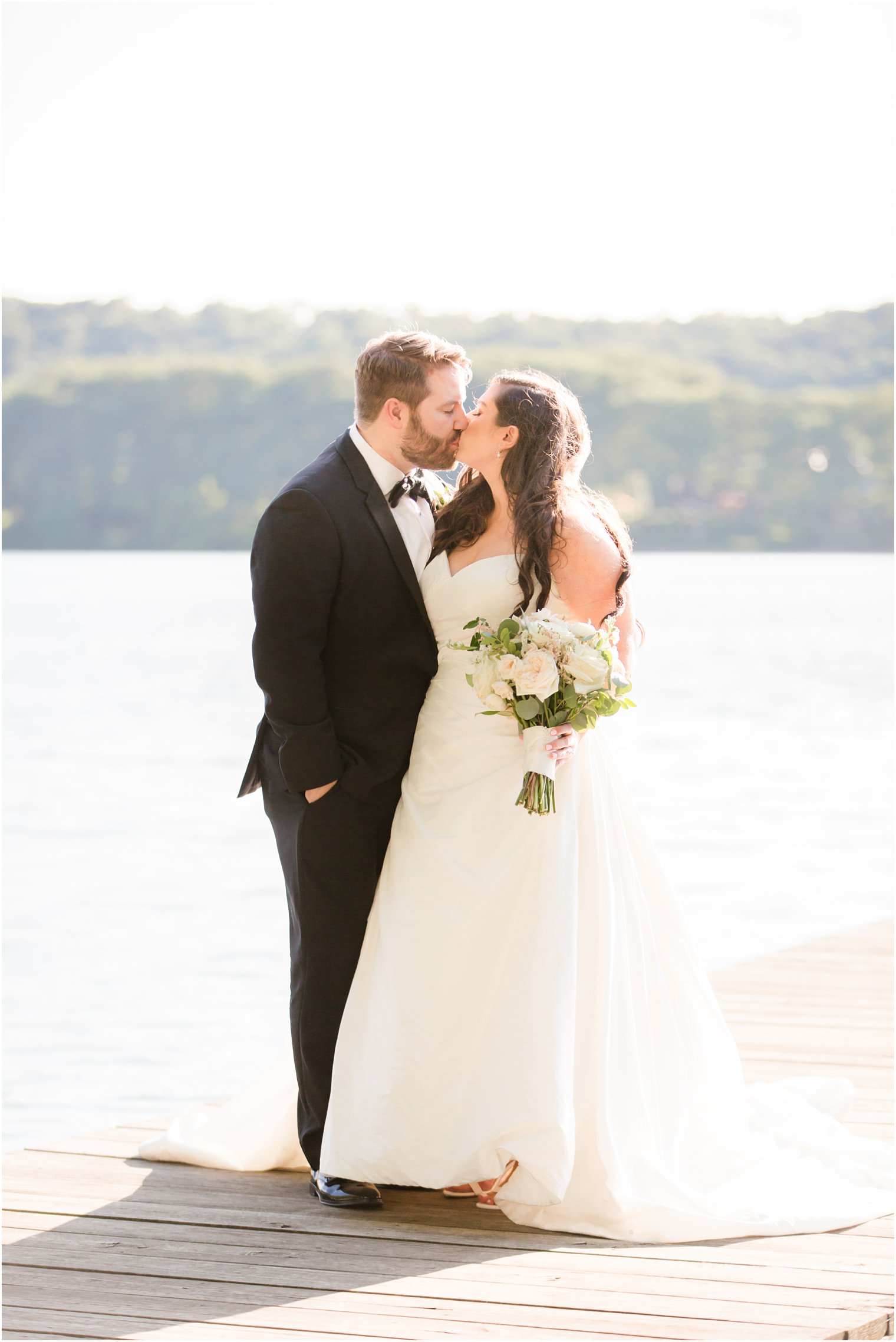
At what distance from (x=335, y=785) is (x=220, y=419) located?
4656cm

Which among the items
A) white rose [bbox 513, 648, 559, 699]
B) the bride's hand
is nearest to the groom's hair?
white rose [bbox 513, 648, 559, 699]

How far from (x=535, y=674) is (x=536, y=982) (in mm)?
653

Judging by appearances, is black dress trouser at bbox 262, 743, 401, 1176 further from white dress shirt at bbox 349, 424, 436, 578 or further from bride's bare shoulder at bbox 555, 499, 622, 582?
bride's bare shoulder at bbox 555, 499, 622, 582

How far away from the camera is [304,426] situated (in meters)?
47.7

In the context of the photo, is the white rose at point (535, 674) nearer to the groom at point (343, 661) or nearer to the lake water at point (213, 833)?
the groom at point (343, 661)

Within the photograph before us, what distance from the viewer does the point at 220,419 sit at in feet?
160

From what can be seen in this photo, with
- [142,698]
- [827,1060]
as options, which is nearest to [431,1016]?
[827,1060]

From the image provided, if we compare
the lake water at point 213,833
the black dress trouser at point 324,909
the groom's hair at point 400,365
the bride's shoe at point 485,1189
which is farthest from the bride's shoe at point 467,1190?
the lake water at point 213,833

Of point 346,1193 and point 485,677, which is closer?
point 485,677

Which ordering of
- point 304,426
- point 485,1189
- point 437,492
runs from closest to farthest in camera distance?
1. point 485,1189
2. point 437,492
3. point 304,426

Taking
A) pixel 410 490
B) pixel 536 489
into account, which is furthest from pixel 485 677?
pixel 410 490

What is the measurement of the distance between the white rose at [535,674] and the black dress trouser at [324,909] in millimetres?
470

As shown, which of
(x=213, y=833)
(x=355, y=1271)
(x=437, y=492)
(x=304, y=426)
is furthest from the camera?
(x=304, y=426)

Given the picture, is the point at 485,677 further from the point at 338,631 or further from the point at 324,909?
the point at 324,909
